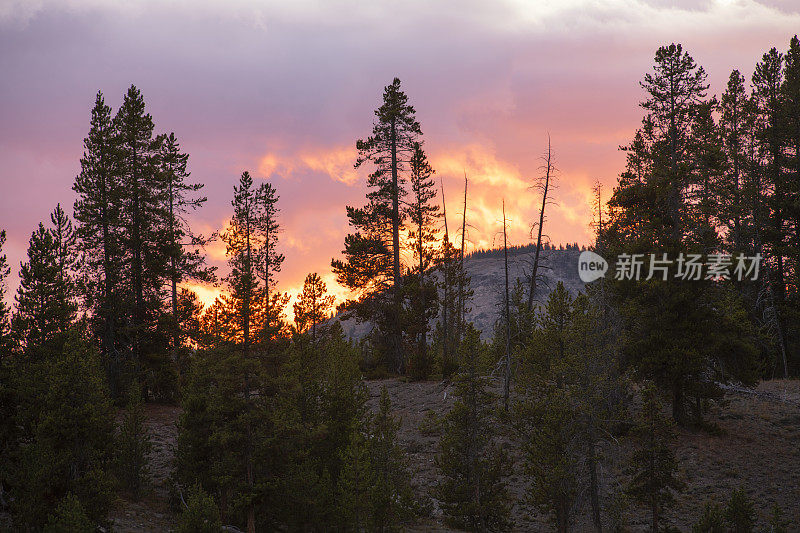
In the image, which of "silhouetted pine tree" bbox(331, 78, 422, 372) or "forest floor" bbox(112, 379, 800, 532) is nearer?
"forest floor" bbox(112, 379, 800, 532)

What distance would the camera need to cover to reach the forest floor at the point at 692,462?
76.3 ft

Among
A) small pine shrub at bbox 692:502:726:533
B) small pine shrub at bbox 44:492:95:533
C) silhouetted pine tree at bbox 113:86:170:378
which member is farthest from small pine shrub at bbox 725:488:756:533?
silhouetted pine tree at bbox 113:86:170:378

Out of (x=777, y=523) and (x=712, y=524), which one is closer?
(x=712, y=524)

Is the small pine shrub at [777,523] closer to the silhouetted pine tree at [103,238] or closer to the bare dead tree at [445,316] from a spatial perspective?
the bare dead tree at [445,316]

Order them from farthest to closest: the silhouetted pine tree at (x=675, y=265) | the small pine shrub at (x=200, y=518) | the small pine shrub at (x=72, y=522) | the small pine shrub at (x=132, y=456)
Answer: the silhouetted pine tree at (x=675, y=265) → the small pine shrub at (x=132, y=456) → the small pine shrub at (x=200, y=518) → the small pine shrub at (x=72, y=522)

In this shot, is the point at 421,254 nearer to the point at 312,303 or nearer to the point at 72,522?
the point at 312,303

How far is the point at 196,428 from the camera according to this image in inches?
878

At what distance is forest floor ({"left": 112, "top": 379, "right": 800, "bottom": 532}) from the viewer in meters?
23.2

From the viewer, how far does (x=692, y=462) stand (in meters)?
27.0

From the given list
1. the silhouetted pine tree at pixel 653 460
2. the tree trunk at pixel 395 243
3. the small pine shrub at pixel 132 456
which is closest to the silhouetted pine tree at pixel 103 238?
the small pine shrub at pixel 132 456

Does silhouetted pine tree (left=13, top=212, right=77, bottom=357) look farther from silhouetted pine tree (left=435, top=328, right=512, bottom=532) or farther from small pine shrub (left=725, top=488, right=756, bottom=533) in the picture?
small pine shrub (left=725, top=488, right=756, bottom=533)

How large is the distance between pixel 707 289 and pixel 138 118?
33430 millimetres

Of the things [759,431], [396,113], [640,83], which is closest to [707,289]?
[759,431]

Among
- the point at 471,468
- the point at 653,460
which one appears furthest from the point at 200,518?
the point at 653,460
